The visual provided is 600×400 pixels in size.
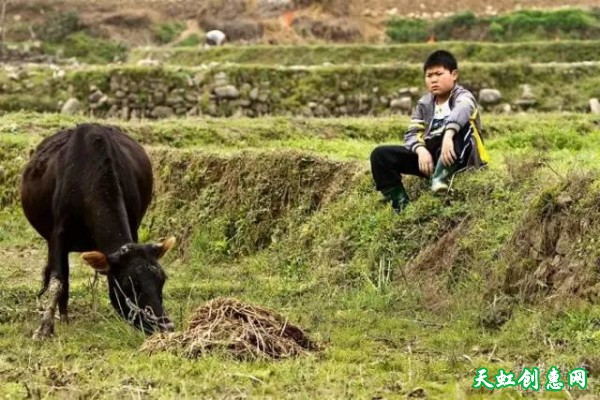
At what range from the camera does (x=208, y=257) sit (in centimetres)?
1085

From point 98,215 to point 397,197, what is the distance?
258 cm

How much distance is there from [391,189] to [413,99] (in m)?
8.98

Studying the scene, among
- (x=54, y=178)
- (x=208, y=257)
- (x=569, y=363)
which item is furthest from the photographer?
(x=208, y=257)

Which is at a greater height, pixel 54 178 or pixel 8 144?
pixel 54 178

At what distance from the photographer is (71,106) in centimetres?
1739

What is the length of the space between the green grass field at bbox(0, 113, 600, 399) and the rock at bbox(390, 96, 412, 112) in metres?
4.37

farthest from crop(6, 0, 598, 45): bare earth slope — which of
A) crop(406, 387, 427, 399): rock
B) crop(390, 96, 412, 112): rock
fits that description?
crop(406, 387, 427, 399): rock

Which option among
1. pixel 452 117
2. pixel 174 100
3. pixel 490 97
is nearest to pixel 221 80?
pixel 174 100

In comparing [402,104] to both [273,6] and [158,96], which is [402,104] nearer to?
[158,96]

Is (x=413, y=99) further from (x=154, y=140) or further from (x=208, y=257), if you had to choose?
(x=208, y=257)

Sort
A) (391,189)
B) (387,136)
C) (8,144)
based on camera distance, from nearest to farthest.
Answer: (391,189) < (8,144) < (387,136)

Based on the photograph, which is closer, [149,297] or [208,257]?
[149,297]

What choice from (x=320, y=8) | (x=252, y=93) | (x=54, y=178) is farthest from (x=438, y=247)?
(x=320, y=8)

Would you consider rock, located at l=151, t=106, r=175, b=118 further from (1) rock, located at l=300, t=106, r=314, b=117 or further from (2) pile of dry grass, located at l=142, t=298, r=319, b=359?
(2) pile of dry grass, located at l=142, t=298, r=319, b=359
